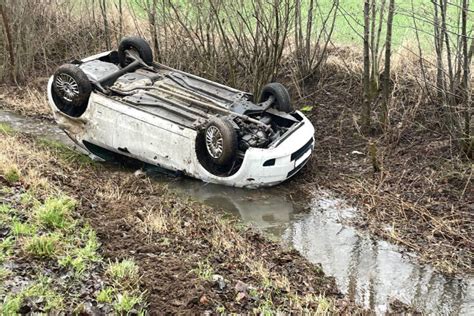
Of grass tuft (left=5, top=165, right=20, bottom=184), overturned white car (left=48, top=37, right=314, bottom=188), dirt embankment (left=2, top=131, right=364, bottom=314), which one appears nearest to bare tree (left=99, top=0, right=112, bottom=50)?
overturned white car (left=48, top=37, right=314, bottom=188)

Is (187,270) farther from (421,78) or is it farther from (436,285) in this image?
(421,78)

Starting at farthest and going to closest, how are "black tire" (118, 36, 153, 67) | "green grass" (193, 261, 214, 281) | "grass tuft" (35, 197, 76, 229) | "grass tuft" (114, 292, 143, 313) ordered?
"black tire" (118, 36, 153, 67) < "grass tuft" (35, 197, 76, 229) < "green grass" (193, 261, 214, 281) < "grass tuft" (114, 292, 143, 313)

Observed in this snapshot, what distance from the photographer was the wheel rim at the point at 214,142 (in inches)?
277

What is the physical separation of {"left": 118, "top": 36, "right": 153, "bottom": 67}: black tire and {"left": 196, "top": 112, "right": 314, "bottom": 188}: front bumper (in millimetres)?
2603

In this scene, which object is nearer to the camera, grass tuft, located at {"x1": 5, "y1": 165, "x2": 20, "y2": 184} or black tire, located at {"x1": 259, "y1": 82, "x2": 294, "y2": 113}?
grass tuft, located at {"x1": 5, "y1": 165, "x2": 20, "y2": 184}

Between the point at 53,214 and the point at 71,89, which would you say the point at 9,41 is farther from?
the point at 53,214

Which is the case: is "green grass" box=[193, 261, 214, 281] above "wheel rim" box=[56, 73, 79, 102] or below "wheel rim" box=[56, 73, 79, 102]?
below

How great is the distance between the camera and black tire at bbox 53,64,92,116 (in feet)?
25.6

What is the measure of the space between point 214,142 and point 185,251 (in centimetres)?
225

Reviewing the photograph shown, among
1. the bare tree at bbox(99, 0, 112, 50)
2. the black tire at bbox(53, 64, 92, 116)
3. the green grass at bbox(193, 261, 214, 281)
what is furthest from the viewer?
the bare tree at bbox(99, 0, 112, 50)

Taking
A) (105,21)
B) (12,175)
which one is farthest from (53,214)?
(105,21)

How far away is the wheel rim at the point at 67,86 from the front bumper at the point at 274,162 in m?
2.24

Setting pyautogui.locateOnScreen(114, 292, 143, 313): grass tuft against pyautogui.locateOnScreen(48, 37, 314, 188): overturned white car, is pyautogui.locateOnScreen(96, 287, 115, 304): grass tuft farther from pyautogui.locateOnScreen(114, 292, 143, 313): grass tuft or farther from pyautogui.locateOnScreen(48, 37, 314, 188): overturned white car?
pyautogui.locateOnScreen(48, 37, 314, 188): overturned white car

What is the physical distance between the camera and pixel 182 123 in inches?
292
